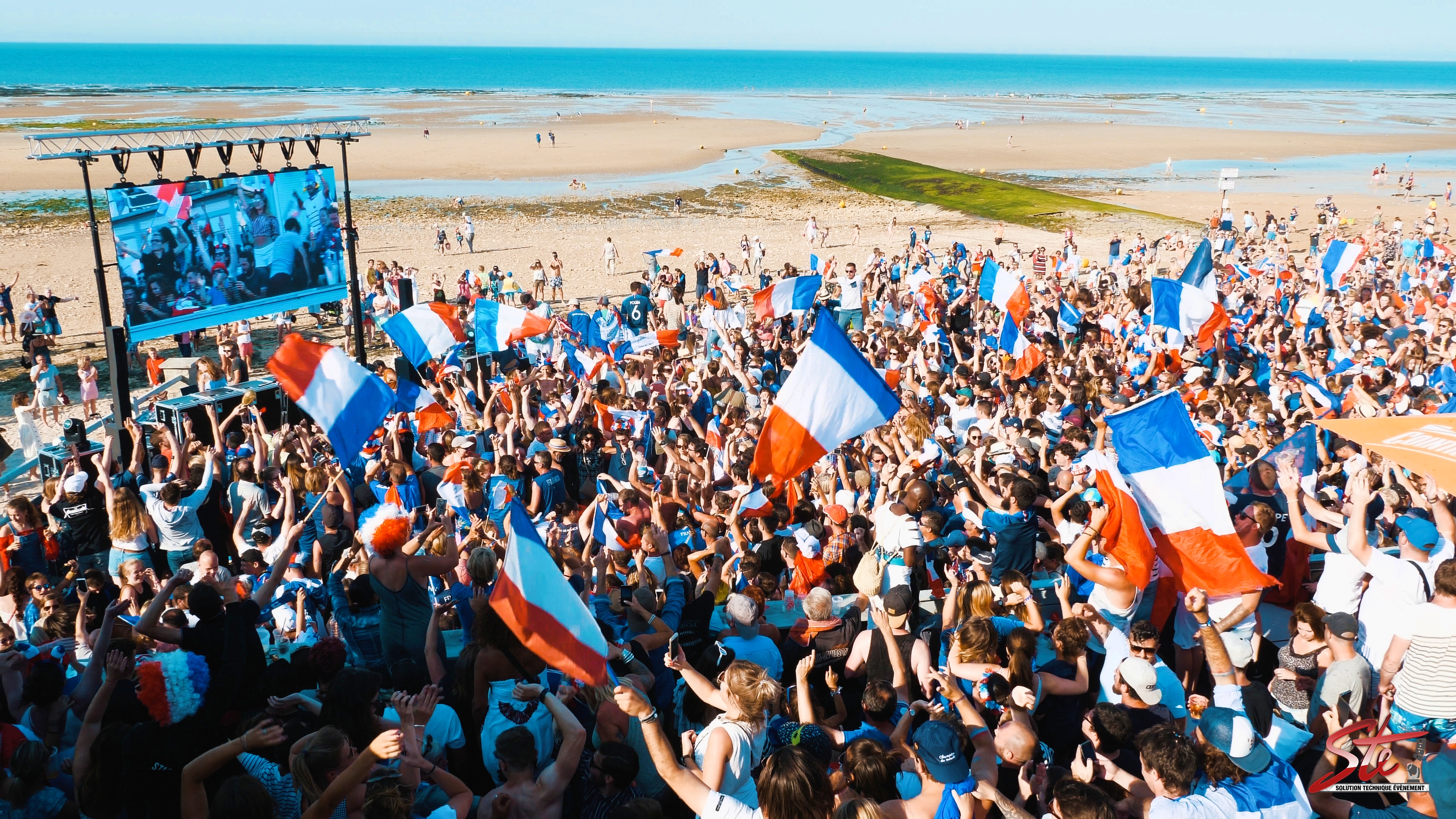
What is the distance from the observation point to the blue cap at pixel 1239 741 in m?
4.14

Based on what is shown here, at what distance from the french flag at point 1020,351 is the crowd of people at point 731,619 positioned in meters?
0.61

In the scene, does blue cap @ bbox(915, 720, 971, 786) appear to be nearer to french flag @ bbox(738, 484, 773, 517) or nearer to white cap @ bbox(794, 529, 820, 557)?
white cap @ bbox(794, 529, 820, 557)

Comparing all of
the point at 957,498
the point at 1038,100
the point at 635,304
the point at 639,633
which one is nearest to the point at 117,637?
the point at 639,633

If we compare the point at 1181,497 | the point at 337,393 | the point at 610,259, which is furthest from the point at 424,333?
the point at 610,259

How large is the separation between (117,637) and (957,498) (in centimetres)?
551

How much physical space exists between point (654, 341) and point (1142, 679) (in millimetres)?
10061

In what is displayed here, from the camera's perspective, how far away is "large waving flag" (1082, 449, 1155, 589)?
20.0 ft

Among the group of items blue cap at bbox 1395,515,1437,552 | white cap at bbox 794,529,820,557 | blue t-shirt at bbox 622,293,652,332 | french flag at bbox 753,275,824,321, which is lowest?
blue t-shirt at bbox 622,293,652,332

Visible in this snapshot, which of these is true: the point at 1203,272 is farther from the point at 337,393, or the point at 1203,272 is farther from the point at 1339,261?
the point at 337,393

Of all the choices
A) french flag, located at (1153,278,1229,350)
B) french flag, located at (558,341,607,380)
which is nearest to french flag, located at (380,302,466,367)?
french flag, located at (558,341,607,380)

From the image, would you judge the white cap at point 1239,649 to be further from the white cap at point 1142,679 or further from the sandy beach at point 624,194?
the sandy beach at point 624,194

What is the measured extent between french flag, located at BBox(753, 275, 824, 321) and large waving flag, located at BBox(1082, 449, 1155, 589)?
26.8 ft

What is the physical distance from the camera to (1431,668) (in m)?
4.81

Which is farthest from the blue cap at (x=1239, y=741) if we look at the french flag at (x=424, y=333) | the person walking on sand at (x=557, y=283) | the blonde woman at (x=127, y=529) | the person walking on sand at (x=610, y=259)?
the person walking on sand at (x=610, y=259)
